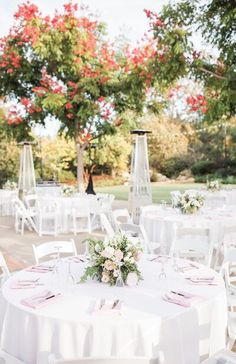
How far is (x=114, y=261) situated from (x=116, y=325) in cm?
60

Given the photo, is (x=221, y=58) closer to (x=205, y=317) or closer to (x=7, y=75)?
(x=205, y=317)

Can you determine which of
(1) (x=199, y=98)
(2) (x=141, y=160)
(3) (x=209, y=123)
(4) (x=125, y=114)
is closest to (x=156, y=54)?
(1) (x=199, y=98)

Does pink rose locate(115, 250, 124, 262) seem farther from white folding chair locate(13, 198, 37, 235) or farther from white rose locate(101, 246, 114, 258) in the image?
white folding chair locate(13, 198, 37, 235)

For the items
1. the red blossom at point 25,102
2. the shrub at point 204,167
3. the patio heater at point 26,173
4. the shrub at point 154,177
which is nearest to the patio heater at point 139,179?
the red blossom at point 25,102

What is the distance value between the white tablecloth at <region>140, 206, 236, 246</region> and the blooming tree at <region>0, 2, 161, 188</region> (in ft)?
13.3

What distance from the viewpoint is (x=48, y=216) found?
8.99m

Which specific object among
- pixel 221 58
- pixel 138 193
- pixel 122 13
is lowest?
pixel 138 193

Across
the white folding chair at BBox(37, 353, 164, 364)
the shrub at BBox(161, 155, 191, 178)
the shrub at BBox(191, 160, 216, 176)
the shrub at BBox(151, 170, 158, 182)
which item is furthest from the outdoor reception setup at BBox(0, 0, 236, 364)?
the shrub at BBox(161, 155, 191, 178)

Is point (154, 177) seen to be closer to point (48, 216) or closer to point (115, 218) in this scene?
point (48, 216)

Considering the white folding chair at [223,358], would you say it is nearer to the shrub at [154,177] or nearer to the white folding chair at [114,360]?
the white folding chair at [114,360]

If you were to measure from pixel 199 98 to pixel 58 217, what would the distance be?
174 inches

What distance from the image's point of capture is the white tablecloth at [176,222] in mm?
5906

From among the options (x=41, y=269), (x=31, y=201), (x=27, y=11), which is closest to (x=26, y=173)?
(x=31, y=201)

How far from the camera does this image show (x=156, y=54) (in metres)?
6.80
